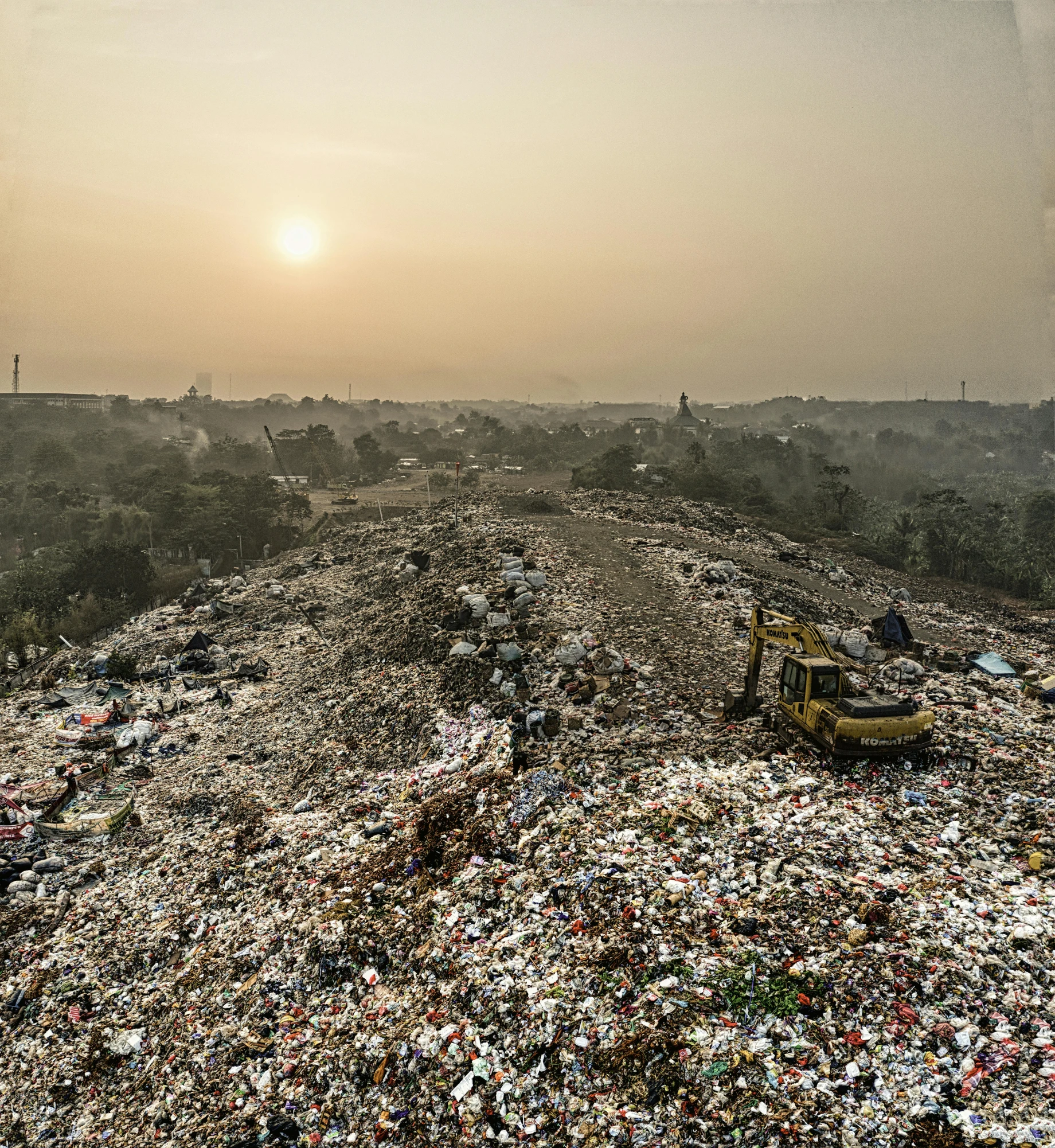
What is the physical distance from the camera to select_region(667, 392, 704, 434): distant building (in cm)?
6506

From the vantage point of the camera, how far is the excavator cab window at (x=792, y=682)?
22.6 ft

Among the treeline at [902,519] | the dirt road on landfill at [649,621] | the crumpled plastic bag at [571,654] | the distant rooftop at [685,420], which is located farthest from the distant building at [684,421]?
the crumpled plastic bag at [571,654]

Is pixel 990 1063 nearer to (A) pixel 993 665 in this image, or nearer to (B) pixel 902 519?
(A) pixel 993 665

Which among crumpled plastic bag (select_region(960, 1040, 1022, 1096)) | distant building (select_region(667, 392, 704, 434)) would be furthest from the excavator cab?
distant building (select_region(667, 392, 704, 434))

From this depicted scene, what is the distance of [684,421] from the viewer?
221ft

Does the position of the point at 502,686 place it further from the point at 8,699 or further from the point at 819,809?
the point at 8,699

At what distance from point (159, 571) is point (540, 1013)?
25.1 meters

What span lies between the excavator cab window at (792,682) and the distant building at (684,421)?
60.5 meters

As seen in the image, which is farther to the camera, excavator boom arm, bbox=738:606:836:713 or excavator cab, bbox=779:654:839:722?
excavator boom arm, bbox=738:606:836:713

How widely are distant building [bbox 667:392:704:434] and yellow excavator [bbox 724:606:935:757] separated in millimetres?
60417

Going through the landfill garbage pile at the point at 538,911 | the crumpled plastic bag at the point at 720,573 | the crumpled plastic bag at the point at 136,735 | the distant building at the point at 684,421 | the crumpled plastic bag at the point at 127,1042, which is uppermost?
the distant building at the point at 684,421

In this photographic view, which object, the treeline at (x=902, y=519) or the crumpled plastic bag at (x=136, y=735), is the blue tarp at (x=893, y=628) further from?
the crumpled plastic bag at (x=136, y=735)

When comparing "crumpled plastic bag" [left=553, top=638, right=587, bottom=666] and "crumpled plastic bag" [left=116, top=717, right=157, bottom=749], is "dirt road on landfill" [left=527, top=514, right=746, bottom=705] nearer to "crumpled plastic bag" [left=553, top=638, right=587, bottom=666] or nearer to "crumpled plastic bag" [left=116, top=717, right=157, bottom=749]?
"crumpled plastic bag" [left=553, top=638, right=587, bottom=666]

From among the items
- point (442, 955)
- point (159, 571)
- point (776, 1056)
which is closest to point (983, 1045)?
point (776, 1056)
